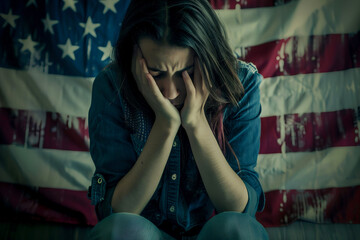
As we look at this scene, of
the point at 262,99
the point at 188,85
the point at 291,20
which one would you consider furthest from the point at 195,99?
the point at 291,20

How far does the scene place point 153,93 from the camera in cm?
68

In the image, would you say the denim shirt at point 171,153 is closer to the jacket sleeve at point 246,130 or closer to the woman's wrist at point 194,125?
the jacket sleeve at point 246,130

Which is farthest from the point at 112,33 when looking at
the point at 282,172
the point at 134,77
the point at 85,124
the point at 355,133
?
the point at 355,133

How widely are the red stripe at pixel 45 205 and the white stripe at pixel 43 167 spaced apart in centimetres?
2

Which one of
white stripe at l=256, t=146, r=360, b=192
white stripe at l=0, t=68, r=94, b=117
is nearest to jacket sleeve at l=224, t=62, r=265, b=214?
white stripe at l=256, t=146, r=360, b=192

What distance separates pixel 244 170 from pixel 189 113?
0.73ft

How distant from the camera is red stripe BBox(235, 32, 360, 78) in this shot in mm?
1180

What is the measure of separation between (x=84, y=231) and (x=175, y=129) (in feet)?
2.36

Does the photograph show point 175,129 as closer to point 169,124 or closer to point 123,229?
point 169,124

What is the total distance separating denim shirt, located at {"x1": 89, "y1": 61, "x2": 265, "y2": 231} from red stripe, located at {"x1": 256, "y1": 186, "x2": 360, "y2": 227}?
1.37ft

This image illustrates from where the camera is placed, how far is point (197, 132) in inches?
27.8

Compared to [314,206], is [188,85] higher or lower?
higher

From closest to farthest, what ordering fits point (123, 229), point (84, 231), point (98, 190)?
1. point (123, 229)
2. point (98, 190)
3. point (84, 231)

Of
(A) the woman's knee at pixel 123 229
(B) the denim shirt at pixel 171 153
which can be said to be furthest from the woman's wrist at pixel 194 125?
(A) the woman's knee at pixel 123 229
